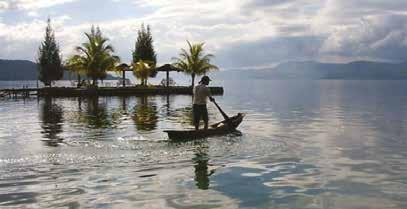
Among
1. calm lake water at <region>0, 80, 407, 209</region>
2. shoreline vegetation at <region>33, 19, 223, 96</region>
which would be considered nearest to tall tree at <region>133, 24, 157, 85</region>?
shoreline vegetation at <region>33, 19, 223, 96</region>

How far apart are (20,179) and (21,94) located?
2163 inches

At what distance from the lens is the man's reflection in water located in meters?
11.4

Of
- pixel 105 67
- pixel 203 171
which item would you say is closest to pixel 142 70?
pixel 105 67

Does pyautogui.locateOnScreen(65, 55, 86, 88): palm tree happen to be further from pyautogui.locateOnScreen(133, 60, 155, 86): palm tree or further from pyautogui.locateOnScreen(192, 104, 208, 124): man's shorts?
pyautogui.locateOnScreen(192, 104, 208, 124): man's shorts

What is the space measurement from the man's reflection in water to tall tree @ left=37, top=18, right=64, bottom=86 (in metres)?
59.8

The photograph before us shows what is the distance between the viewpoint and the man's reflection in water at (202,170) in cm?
1140

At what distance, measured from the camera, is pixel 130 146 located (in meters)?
16.7

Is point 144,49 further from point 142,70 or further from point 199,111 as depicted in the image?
point 199,111

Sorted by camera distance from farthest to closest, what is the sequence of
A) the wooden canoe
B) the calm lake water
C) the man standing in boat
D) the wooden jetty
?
1. the wooden jetty
2. the man standing in boat
3. the wooden canoe
4. the calm lake water

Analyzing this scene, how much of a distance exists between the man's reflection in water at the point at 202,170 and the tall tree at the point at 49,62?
5979cm

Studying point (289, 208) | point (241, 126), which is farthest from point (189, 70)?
point (289, 208)

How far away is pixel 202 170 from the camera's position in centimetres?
1286

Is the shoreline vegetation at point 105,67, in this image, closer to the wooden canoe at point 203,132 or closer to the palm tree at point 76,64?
the palm tree at point 76,64

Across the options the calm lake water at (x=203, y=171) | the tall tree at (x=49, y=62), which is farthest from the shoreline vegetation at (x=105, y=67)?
the calm lake water at (x=203, y=171)
